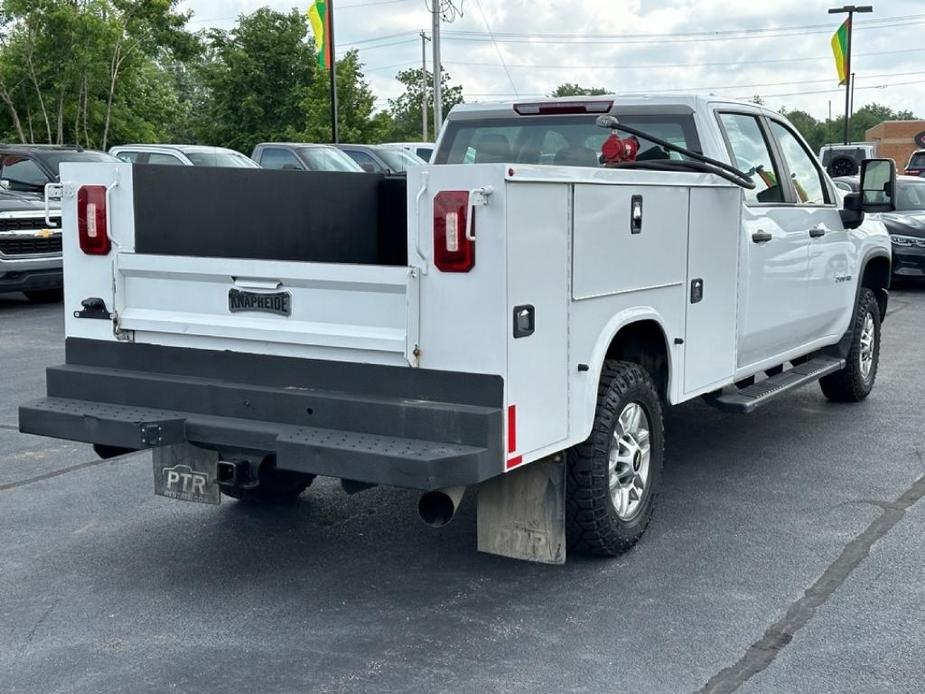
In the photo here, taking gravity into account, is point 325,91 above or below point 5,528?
above

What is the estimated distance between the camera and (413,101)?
82.6 metres

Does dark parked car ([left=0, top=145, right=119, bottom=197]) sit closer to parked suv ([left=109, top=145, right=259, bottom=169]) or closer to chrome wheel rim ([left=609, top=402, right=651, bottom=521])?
parked suv ([left=109, top=145, right=259, bottom=169])

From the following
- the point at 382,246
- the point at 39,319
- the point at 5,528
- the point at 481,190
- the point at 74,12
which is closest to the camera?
the point at 481,190

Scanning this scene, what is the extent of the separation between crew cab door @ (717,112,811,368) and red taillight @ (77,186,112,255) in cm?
Result: 318

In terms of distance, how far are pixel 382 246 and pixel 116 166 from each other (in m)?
1.70

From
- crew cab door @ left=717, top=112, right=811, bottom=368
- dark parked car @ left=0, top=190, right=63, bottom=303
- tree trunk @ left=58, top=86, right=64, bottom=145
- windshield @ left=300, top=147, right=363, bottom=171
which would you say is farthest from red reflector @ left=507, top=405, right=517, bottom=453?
tree trunk @ left=58, top=86, right=64, bottom=145

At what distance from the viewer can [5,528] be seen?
19.0 ft

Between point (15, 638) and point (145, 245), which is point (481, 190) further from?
point (15, 638)

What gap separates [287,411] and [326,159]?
1699 centimetres

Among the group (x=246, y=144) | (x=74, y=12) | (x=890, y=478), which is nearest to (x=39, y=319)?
(x=890, y=478)

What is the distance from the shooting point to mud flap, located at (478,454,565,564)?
4742mm

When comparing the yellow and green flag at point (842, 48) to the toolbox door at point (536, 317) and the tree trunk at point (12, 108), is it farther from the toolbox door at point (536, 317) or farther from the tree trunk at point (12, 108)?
the toolbox door at point (536, 317)

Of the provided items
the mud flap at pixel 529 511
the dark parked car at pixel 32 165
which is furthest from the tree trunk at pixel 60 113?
the mud flap at pixel 529 511

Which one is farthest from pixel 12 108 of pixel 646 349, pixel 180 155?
pixel 646 349
